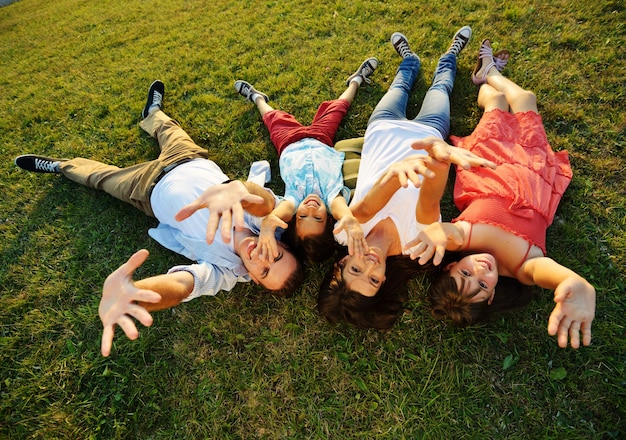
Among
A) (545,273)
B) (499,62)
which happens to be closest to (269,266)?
(545,273)

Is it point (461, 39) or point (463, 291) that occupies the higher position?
point (461, 39)

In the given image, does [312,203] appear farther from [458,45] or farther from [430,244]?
[458,45]

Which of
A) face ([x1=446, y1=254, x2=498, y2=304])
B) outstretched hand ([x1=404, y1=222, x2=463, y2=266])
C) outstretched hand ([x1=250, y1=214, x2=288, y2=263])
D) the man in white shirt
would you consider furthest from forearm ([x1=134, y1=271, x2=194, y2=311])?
face ([x1=446, y1=254, x2=498, y2=304])

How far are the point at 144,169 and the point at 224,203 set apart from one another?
7.89 feet

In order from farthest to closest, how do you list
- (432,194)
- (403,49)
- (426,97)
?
(403,49)
(426,97)
(432,194)

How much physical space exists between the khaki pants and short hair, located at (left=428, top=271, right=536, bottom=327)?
3603 mm

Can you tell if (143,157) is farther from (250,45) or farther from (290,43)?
(290,43)

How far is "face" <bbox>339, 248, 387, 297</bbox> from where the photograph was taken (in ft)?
10.2

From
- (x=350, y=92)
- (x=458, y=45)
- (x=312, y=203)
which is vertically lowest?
(x=312, y=203)

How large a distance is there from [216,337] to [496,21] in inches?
252

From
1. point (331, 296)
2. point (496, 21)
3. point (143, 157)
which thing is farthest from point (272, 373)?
point (496, 21)

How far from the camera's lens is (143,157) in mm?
5137

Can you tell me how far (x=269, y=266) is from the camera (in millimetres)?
3312

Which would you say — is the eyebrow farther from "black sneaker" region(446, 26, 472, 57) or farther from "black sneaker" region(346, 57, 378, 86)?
"black sneaker" region(446, 26, 472, 57)
